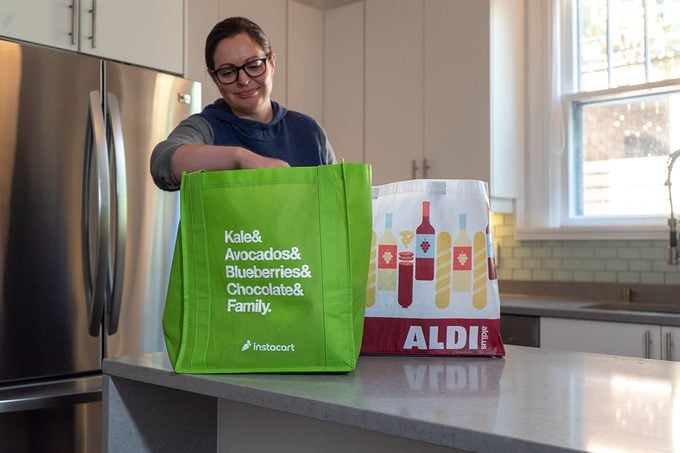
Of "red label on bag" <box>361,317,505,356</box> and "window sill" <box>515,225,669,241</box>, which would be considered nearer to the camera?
"red label on bag" <box>361,317,505,356</box>

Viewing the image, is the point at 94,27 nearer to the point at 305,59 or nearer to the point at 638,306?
the point at 305,59

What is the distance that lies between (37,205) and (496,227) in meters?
2.30

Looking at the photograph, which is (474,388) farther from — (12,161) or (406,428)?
(12,161)

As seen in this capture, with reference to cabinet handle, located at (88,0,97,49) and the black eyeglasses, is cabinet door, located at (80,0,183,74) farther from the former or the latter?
the black eyeglasses

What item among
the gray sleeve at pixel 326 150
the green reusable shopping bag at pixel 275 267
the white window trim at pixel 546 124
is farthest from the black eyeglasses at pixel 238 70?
the white window trim at pixel 546 124

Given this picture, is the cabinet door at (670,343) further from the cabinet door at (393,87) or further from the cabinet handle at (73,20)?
the cabinet handle at (73,20)

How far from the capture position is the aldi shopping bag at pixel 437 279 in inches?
53.7

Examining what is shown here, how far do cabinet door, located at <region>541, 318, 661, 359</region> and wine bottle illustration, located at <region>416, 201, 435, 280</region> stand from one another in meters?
1.67

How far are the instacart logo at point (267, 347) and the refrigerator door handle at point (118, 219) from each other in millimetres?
1457

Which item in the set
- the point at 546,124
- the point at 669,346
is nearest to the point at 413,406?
the point at 669,346

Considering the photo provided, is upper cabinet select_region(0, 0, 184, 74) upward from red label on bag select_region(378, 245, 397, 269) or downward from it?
upward

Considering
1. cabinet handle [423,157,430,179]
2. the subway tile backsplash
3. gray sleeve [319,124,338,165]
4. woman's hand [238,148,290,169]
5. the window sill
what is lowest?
the subway tile backsplash

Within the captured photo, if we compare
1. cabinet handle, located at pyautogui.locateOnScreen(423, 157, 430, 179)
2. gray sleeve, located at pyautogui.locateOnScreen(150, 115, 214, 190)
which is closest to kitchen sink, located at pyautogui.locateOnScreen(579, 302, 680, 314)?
cabinet handle, located at pyautogui.locateOnScreen(423, 157, 430, 179)

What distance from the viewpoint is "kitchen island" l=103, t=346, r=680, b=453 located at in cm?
89
